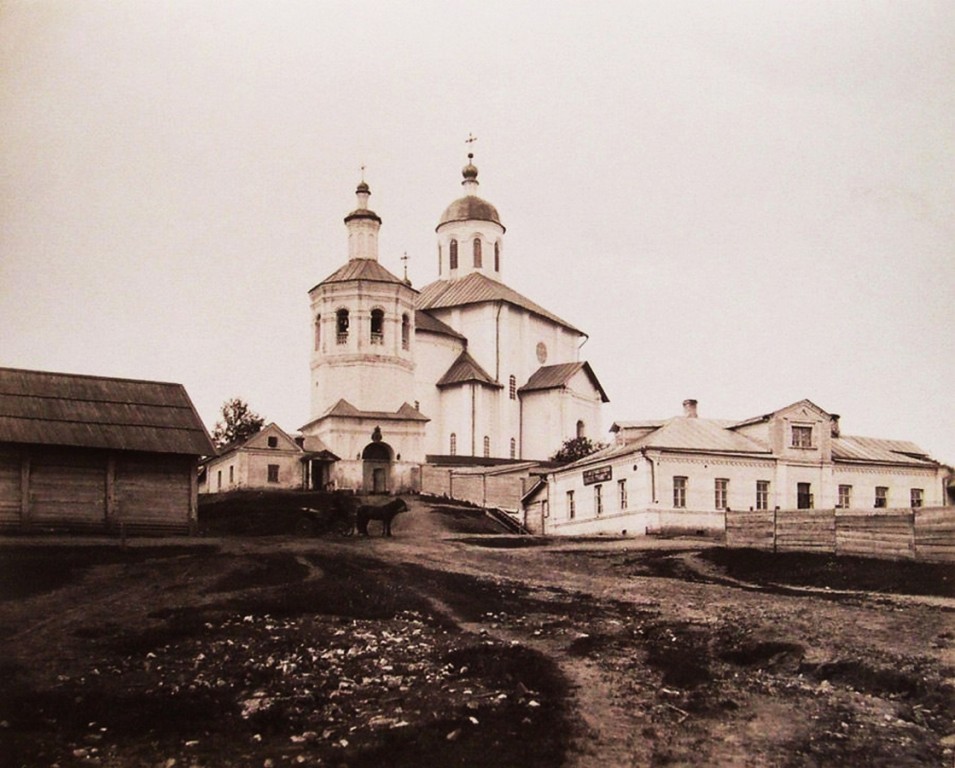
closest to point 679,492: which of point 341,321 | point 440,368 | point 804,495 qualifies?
point 804,495

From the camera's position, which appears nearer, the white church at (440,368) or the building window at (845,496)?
the building window at (845,496)

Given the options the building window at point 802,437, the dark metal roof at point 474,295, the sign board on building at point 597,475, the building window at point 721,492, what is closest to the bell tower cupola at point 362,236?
the dark metal roof at point 474,295

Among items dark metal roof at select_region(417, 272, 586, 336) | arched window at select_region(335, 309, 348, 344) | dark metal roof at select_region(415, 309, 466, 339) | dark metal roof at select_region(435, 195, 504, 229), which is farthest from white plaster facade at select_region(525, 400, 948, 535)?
dark metal roof at select_region(435, 195, 504, 229)

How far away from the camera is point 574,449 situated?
44375 millimetres

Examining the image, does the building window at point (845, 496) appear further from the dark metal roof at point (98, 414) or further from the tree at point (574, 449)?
the tree at point (574, 449)

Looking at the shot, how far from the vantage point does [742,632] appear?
13953 millimetres

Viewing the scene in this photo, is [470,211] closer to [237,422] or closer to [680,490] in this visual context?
[237,422]

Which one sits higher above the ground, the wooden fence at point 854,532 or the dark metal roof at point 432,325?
the dark metal roof at point 432,325

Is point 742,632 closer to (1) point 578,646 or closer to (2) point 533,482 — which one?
(1) point 578,646

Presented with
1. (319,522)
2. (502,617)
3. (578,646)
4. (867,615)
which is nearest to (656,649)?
(578,646)

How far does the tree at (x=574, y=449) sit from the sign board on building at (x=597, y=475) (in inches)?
568

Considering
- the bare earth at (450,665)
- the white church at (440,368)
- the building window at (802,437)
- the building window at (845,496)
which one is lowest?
the bare earth at (450,665)

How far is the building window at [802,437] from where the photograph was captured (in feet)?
86.0

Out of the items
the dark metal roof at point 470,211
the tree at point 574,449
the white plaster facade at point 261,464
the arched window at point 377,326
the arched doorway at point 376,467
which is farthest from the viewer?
the dark metal roof at point 470,211
